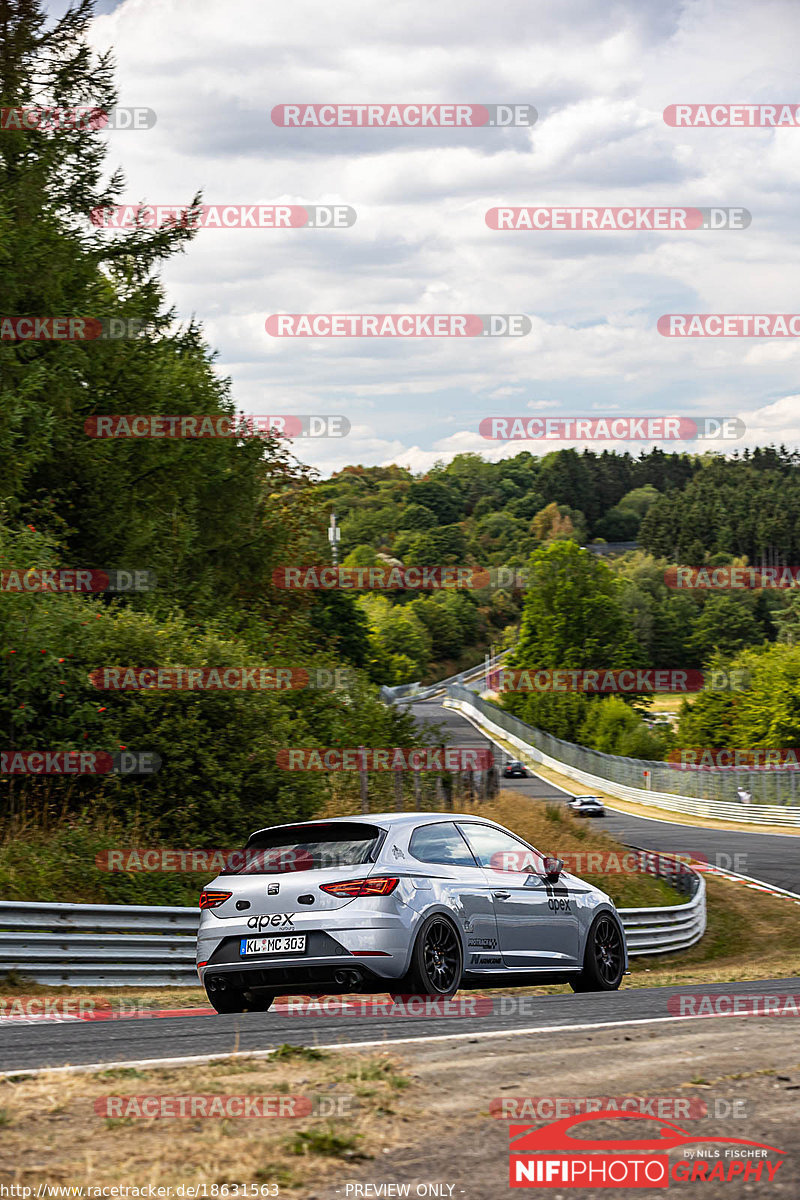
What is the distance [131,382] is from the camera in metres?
26.1

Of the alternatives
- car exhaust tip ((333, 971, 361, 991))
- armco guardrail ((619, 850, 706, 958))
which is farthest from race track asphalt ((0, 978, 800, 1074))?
armco guardrail ((619, 850, 706, 958))

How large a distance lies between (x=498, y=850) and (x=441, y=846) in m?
0.82

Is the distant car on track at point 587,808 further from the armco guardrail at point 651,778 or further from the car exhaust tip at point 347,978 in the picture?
the car exhaust tip at point 347,978

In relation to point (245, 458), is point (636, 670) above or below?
below

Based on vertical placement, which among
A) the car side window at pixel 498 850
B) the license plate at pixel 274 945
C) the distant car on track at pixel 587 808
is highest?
the car side window at pixel 498 850

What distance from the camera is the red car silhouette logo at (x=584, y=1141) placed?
4.09 metres

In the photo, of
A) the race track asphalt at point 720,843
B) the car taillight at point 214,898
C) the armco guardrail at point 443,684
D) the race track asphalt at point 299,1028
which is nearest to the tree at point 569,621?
the armco guardrail at point 443,684

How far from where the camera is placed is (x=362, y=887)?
8.63 meters

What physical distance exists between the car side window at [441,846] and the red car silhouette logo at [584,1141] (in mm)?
4791

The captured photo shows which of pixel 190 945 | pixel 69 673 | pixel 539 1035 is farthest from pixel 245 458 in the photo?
pixel 539 1035

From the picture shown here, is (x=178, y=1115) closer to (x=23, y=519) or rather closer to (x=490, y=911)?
(x=490, y=911)

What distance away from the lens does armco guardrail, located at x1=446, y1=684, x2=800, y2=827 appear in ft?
161

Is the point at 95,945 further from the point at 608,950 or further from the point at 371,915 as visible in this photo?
the point at 608,950

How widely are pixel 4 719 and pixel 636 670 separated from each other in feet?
304
